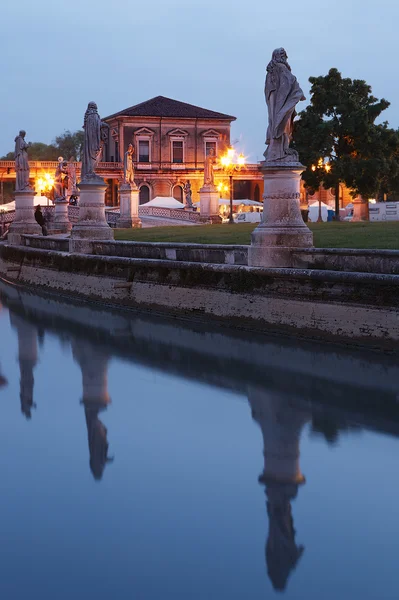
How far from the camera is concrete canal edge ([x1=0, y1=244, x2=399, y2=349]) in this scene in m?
11.0

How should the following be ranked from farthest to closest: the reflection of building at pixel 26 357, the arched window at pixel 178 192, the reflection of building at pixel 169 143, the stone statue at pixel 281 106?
the arched window at pixel 178 192
the reflection of building at pixel 169 143
the stone statue at pixel 281 106
the reflection of building at pixel 26 357

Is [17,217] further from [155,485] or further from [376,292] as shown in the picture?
[155,485]

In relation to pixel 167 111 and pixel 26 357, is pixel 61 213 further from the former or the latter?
pixel 167 111

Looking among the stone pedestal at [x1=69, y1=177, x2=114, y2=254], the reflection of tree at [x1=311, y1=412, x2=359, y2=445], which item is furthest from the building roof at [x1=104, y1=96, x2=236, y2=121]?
the reflection of tree at [x1=311, y1=412, x2=359, y2=445]

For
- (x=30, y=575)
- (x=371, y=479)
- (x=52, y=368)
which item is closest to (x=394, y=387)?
(x=371, y=479)

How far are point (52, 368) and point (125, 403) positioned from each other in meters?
2.36

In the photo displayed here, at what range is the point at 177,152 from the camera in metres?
75.2

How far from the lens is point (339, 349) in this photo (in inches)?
436

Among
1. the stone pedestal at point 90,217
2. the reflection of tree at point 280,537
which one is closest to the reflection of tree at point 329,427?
the reflection of tree at point 280,537

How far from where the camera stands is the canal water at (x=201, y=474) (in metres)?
4.74

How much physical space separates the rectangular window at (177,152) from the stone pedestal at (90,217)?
5557 centimetres

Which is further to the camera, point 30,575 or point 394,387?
point 394,387

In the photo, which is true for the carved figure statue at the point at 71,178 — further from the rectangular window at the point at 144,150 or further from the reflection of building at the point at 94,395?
the reflection of building at the point at 94,395

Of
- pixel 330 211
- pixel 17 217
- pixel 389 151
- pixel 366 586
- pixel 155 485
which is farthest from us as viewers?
pixel 330 211
